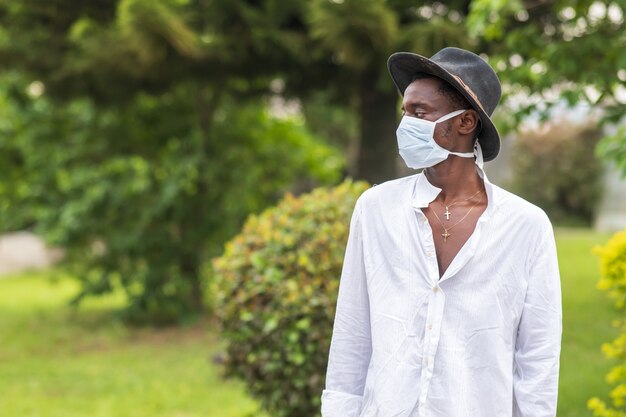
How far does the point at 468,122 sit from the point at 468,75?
0.13 meters

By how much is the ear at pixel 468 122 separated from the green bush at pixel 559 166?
22506 millimetres

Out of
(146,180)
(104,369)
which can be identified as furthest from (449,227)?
(146,180)

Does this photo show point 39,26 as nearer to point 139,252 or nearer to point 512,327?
point 139,252

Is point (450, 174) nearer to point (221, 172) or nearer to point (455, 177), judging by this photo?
point (455, 177)

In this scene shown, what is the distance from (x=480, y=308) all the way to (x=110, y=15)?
814cm

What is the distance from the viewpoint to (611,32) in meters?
5.57

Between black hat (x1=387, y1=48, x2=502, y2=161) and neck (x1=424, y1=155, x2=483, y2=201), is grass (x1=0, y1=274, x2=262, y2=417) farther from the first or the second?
black hat (x1=387, y1=48, x2=502, y2=161)

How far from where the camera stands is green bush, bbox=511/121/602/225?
24.6 metres

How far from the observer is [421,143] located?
2.49 m

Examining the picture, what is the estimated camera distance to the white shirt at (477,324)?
239cm

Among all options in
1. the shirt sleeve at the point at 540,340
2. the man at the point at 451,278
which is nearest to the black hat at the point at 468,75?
the man at the point at 451,278

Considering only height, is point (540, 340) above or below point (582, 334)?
above

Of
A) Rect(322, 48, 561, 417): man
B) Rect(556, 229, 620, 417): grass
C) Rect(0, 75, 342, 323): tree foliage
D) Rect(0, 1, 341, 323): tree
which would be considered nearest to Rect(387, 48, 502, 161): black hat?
Rect(322, 48, 561, 417): man

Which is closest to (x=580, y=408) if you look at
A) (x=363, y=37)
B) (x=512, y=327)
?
(x=363, y=37)
